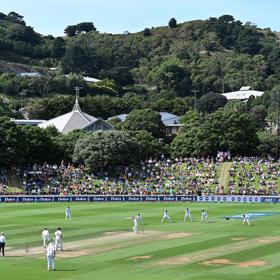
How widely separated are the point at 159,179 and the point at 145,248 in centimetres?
5182

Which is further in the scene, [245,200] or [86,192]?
[86,192]

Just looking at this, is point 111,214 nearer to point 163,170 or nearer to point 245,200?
point 245,200

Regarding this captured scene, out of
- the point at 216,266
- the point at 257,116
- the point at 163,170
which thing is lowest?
the point at 216,266

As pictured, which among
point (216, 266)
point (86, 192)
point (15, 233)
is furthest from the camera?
point (86, 192)

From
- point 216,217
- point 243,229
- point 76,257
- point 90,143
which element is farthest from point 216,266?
point 90,143

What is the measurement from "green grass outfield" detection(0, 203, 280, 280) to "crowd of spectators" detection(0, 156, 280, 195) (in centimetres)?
1990

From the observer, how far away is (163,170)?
10188cm

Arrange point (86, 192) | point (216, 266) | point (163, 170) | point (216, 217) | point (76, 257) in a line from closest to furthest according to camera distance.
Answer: point (216, 266), point (76, 257), point (216, 217), point (86, 192), point (163, 170)

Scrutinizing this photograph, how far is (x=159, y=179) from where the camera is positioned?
322 feet

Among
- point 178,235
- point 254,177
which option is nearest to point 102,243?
point 178,235

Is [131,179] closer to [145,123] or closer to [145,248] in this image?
[145,123]

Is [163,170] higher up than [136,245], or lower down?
higher up

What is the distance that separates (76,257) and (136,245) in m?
5.80

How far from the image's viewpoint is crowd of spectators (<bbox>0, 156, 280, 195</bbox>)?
304 ft
